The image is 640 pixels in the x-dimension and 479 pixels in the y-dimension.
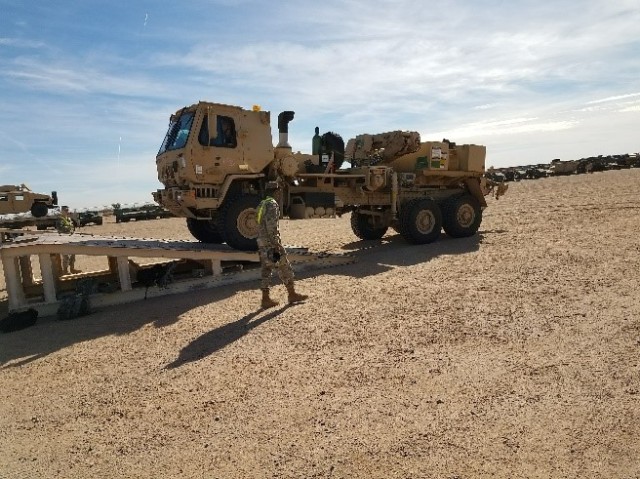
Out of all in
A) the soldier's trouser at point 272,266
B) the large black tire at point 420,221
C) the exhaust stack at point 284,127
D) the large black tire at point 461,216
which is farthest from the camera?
the large black tire at point 461,216

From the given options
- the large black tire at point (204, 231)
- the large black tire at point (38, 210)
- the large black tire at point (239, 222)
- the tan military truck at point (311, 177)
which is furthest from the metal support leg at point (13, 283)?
the large black tire at point (38, 210)

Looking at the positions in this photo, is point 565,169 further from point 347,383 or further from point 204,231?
point 347,383

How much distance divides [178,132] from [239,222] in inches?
74.8

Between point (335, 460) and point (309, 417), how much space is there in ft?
1.77

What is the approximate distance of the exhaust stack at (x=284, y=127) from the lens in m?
9.12

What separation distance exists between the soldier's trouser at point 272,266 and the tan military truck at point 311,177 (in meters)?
2.16

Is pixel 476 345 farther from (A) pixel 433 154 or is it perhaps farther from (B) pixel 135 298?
(A) pixel 433 154

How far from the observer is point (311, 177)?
32.6 ft

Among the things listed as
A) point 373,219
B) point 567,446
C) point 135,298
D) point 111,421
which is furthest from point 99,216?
point 567,446

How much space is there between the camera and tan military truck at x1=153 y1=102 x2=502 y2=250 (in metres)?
8.29

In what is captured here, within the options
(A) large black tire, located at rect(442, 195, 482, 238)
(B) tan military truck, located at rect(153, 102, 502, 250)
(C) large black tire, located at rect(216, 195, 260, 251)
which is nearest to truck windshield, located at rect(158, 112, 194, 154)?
(B) tan military truck, located at rect(153, 102, 502, 250)

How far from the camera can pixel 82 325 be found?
6023 millimetres

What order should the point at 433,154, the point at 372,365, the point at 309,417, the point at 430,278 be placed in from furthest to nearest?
the point at 433,154 < the point at 430,278 < the point at 372,365 < the point at 309,417

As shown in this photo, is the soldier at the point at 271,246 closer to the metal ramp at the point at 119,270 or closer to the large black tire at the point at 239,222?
the metal ramp at the point at 119,270
